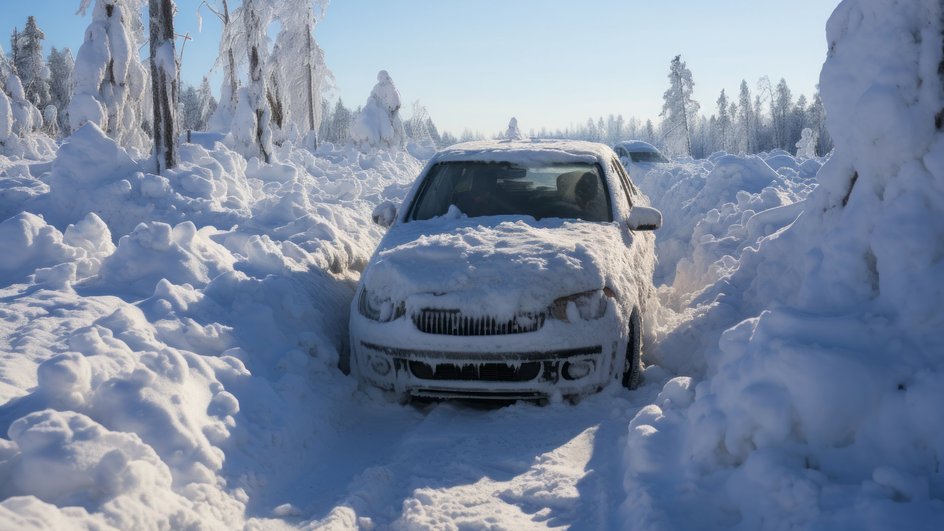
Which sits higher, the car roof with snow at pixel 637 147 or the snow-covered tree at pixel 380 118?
the snow-covered tree at pixel 380 118

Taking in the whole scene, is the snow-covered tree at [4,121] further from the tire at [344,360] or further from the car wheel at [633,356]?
the car wheel at [633,356]

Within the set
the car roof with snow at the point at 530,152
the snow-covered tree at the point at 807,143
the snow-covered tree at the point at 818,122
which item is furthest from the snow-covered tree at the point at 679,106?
the car roof with snow at the point at 530,152

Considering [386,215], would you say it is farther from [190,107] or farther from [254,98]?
[190,107]

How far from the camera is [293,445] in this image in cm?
367

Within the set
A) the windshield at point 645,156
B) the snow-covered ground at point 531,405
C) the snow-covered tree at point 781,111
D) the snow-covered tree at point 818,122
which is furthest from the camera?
the snow-covered tree at point 781,111

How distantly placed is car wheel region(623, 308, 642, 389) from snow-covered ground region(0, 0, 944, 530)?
0.11 metres

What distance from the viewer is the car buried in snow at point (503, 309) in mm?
4168

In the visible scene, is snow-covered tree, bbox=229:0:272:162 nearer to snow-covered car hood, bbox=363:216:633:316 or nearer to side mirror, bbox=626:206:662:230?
snow-covered car hood, bbox=363:216:633:316

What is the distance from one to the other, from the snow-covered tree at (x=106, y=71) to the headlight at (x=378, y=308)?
43.4 ft

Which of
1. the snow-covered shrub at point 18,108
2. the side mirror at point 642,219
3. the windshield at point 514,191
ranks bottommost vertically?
the side mirror at point 642,219

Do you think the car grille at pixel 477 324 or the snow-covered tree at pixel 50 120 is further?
the snow-covered tree at pixel 50 120

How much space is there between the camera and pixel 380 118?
36156mm

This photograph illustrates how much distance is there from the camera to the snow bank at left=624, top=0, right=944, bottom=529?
7.57 feet

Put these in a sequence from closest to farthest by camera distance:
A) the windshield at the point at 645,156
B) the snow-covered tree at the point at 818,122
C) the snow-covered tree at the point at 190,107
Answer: the windshield at the point at 645,156 → the snow-covered tree at the point at 818,122 → the snow-covered tree at the point at 190,107
